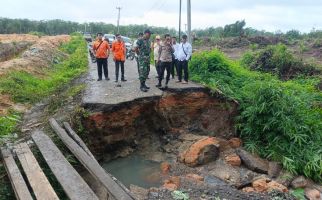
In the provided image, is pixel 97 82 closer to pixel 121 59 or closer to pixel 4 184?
pixel 121 59

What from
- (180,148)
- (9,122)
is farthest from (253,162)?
(9,122)

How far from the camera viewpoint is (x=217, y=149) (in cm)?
918

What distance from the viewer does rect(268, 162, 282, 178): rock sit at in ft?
28.9

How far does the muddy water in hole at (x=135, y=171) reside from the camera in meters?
8.44

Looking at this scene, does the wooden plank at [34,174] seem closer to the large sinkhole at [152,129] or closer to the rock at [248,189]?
the large sinkhole at [152,129]

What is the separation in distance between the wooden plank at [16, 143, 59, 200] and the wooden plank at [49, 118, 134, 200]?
0.67m

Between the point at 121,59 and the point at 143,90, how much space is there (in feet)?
4.75

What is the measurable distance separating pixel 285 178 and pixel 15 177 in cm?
604

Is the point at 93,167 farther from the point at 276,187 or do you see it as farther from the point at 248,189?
the point at 276,187

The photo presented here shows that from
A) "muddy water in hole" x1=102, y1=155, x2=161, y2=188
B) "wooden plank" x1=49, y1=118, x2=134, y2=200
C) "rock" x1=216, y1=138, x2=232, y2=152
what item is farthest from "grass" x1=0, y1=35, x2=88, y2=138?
"rock" x1=216, y1=138, x2=232, y2=152

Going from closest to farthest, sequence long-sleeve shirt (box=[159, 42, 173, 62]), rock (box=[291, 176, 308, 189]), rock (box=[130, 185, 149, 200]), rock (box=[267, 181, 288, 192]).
Result: rock (box=[130, 185, 149, 200]), rock (box=[267, 181, 288, 192]), rock (box=[291, 176, 308, 189]), long-sleeve shirt (box=[159, 42, 173, 62])

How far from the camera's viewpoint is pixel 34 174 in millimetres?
5609

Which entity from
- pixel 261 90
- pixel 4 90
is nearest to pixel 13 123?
pixel 4 90

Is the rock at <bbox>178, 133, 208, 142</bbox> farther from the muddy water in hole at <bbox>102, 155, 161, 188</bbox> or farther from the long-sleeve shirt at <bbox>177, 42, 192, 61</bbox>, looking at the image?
the long-sleeve shirt at <bbox>177, 42, 192, 61</bbox>
